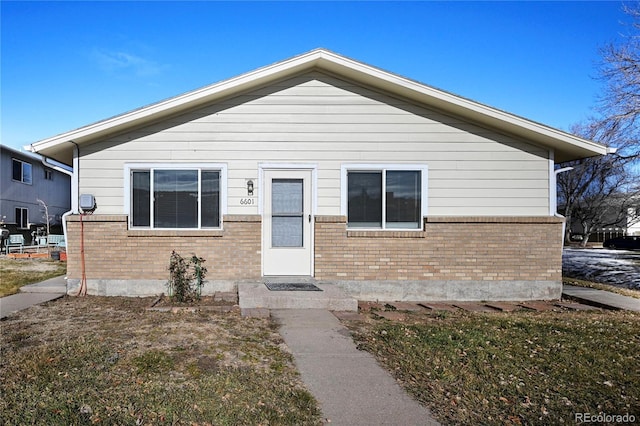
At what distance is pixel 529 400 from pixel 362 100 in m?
6.28

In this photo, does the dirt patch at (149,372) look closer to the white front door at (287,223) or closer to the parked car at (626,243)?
the white front door at (287,223)

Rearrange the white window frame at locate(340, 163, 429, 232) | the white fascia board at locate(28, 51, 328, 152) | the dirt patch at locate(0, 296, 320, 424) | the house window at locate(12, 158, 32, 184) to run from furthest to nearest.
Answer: the house window at locate(12, 158, 32, 184) < the white window frame at locate(340, 163, 429, 232) < the white fascia board at locate(28, 51, 328, 152) < the dirt patch at locate(0, 296, 320, 424)

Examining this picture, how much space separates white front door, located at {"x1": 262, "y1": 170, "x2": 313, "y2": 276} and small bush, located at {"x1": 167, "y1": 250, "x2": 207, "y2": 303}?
127cm

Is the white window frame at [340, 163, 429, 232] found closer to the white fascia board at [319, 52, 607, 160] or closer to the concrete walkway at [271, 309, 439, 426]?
the white fascia board at [319, 52, 607, 160]

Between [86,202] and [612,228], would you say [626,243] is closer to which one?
[612,228]

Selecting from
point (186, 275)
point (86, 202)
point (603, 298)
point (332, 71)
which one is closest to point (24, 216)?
point (86, 202)

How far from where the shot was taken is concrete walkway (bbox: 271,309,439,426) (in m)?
3.22

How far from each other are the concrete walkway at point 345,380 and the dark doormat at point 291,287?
1.34 meters

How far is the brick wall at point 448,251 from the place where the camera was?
8133mm

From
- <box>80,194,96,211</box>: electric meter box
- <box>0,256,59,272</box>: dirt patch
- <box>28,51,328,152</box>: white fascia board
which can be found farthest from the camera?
<box>0,256,59,272</box>: dirt patch

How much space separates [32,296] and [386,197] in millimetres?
7216

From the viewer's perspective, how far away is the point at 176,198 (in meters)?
8.09

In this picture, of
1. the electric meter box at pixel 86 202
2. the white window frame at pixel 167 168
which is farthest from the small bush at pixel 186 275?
the electric meter box at pixel 86 202

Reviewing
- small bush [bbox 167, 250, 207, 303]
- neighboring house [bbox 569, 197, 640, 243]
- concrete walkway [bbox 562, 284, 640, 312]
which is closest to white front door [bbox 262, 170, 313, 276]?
small bush [bbox 167, 250, 207, 303]
